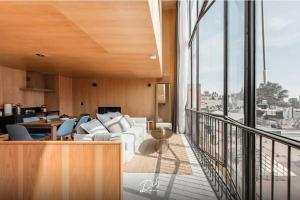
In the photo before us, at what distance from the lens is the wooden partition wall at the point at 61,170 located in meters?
2.15

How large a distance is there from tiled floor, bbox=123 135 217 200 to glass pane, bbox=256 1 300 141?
132cm

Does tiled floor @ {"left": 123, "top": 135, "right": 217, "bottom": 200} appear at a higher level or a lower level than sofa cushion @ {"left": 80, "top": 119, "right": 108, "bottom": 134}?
lower

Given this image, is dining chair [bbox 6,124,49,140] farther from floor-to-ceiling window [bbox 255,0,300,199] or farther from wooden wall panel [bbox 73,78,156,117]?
wooden wall panel [bbox 73,78,156,117]

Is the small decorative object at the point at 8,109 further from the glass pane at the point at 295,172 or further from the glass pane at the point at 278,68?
the glass pane at the point at 295,172

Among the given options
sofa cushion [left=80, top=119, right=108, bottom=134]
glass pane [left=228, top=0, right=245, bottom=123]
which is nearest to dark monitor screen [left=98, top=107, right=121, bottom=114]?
sofa cushion [left=80, top=119, right=108, bottom=134]

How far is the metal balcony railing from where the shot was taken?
60.7 inches

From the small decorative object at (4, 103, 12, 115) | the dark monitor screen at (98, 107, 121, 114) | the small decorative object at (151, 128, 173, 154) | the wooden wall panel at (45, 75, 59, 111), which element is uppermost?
the wooden wall panel at (45, 75, 59, 111)

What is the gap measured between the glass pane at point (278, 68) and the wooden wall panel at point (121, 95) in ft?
23.8

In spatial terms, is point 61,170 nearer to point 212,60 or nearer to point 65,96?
point 212,60

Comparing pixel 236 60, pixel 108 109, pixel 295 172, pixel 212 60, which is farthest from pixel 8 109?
pixel 295 172

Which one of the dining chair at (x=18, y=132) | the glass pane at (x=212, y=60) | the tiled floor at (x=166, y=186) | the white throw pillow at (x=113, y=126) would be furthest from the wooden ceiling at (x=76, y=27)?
the tiled floor at (x=166, y=186)

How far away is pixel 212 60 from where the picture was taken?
4434 millimetres

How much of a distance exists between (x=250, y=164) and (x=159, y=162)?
2.36m

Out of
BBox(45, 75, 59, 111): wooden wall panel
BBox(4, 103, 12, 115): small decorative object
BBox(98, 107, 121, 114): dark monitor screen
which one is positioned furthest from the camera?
BBox(98, 107, 121, 114): dark monitor screen
